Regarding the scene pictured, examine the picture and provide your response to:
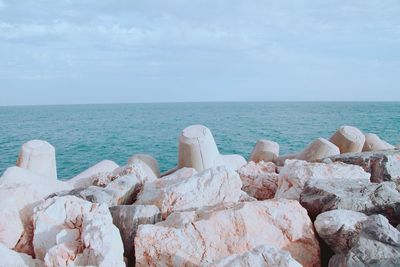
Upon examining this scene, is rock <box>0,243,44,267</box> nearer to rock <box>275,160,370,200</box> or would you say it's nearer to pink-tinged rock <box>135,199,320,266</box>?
pink-tinged rock <box>135,199,320,266</box>

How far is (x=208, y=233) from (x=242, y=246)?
29cm

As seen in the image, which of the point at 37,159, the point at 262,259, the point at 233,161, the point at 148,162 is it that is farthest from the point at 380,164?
the point at 37,159

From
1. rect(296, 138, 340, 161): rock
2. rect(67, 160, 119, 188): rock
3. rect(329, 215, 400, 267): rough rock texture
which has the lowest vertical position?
rect(67, 160, 119, 188): rock

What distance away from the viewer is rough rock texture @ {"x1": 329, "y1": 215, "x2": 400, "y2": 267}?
288 centimetres

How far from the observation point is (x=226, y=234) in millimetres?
3492

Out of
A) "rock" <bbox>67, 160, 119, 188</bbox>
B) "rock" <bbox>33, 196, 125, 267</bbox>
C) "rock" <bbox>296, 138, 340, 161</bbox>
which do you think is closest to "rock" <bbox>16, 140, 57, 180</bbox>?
"rock" <bbox>67, 160, 119, 188</bbox>

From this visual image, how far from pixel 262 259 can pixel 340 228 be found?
0.99 meters

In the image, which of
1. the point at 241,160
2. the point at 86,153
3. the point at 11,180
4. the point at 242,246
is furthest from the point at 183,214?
the point at 86,153

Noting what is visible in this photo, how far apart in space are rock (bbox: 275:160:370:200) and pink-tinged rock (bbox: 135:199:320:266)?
0.89 meters

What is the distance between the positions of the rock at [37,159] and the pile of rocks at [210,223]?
2.57 m

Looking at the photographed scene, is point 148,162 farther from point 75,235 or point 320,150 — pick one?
point 75,235

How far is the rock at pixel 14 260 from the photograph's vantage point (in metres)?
3.19

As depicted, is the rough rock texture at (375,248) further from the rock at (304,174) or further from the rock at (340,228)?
the rock at (304,174)

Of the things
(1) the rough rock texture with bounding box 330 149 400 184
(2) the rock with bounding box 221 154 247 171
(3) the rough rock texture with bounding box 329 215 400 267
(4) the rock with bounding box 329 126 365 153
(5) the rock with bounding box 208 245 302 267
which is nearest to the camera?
(5) the rock with bounding box 208 245 302 267
